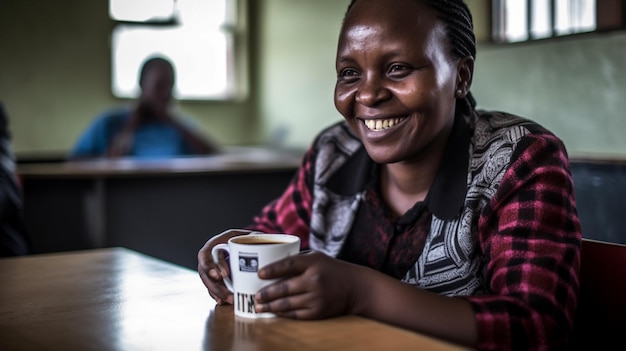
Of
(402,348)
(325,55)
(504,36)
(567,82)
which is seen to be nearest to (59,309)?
(402,348)

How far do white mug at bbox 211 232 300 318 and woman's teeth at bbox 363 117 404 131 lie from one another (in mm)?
413

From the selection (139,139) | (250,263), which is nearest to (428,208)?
(250,263)

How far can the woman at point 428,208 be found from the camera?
1.10 metres

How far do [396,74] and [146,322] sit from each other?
64 cm

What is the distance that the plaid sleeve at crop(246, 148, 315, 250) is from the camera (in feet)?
5.84

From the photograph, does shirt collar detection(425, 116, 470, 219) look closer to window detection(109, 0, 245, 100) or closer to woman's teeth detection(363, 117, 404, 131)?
woman's teeth detection(363, 117, 404, 131)

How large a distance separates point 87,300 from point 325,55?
5.39 m

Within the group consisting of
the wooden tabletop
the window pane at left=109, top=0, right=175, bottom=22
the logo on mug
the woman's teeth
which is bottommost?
the wooden tabletop

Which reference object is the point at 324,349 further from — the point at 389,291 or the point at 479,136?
the point at 479,136

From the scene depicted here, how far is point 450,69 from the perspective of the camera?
1.46 m

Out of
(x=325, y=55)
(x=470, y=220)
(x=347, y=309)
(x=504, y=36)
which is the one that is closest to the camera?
(x=347, y=309)

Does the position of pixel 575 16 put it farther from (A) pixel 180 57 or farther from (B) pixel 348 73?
(A) pixel 180 57

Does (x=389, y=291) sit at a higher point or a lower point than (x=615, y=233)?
higher

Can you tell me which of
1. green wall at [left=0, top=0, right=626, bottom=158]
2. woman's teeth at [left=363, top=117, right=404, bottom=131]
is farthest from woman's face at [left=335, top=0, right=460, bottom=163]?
green wall at [left=0, top=0, right=626, bottom=158]
